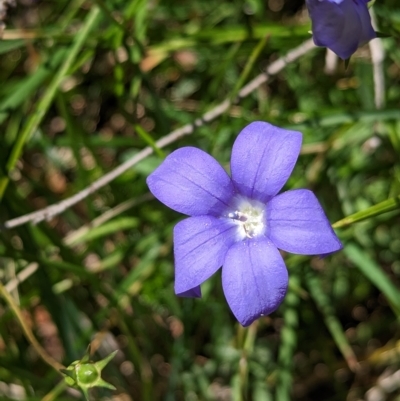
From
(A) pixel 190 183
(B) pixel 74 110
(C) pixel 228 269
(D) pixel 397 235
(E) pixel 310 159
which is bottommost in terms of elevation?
(D) pixel 397 235

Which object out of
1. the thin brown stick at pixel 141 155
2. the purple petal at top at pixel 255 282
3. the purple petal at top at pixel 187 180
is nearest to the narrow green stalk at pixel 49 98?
the thin brown stick at pixel 141 155

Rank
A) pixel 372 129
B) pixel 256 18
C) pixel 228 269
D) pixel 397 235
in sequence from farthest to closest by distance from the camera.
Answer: pixel 256 18
pixel 397 235
pixel 372 129
pixel 228 269

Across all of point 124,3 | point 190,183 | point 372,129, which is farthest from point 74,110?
point 190,183

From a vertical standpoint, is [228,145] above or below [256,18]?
below

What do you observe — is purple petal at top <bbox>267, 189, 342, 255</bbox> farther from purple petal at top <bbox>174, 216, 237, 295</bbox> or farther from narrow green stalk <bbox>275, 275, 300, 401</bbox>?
narrow green stalk <bbox>275, 275, 300, 401</bbox>

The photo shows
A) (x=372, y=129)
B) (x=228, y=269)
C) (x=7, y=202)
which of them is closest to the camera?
(x=228, y=269)

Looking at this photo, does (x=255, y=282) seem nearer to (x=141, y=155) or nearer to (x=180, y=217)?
(x=141, y=155)

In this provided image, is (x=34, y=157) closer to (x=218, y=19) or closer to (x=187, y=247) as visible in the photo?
(x=218, y=19)
